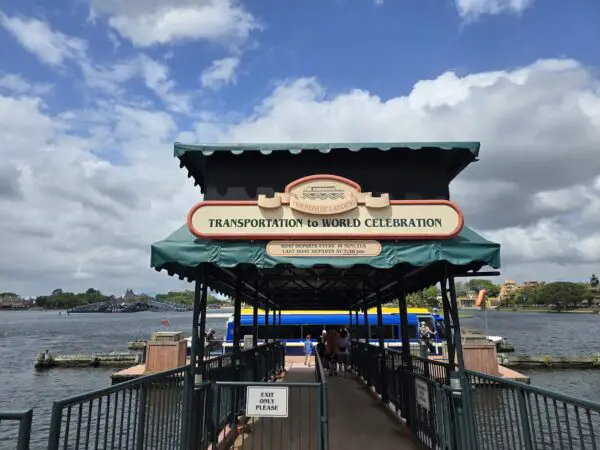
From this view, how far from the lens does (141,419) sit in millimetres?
4516

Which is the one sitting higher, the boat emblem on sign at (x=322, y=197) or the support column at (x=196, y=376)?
the boat emblem on sign at (x=322, y=197)

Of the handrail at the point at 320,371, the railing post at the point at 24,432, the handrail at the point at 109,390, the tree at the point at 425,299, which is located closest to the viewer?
the railing post at the point at 24,432

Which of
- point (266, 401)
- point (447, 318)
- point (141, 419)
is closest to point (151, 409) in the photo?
point (141, 419)

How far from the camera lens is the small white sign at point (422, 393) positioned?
6.67 metres

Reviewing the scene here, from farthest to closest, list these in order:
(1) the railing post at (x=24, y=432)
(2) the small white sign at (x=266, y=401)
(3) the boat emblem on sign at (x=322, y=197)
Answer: (3) the boat emblem on sign at (x=322, y=197), (2) the small white sign at (x=266, y=401), (1) the railing post at (x=24, y=432)

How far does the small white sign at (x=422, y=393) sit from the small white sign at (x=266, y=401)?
2.65 metres

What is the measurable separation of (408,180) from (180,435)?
5219 millimetres

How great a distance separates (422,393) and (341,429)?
210 cm

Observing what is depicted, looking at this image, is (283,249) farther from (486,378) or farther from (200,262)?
(486,378)

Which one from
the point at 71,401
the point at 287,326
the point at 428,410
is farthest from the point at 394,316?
the point at 71,401

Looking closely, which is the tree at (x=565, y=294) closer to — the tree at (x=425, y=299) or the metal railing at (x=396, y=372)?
the tree at (x=425, y=299)

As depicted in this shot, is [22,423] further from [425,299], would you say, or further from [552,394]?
[425,299]

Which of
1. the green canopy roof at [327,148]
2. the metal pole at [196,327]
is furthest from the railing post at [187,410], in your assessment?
the green canopy roof at [327,148]

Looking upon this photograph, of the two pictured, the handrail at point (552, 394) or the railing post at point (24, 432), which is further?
the railing post at point (24, 432)
